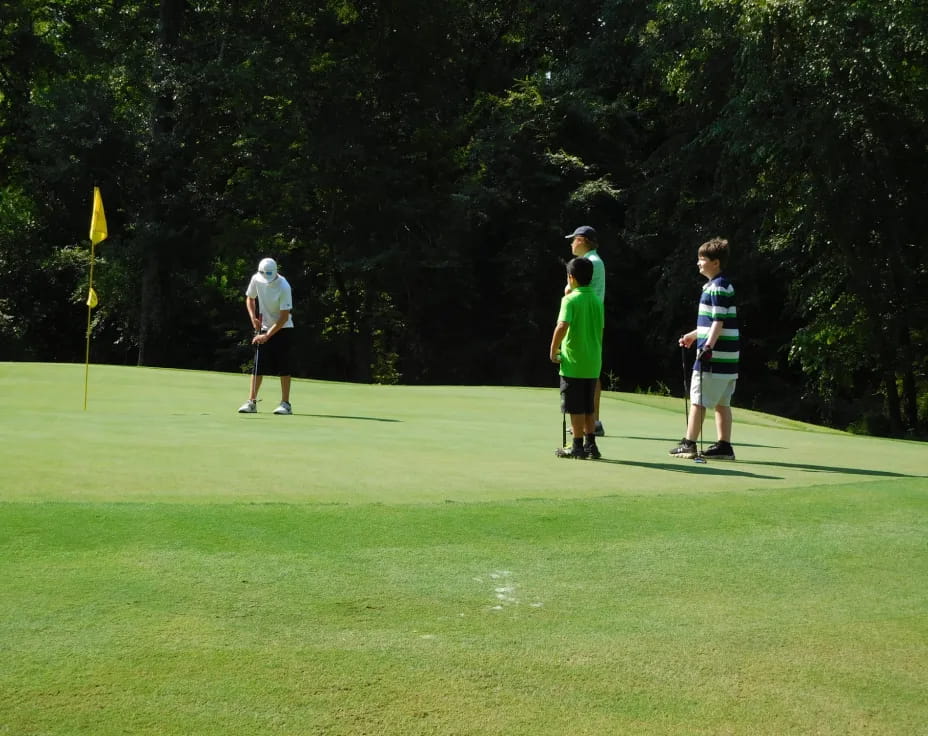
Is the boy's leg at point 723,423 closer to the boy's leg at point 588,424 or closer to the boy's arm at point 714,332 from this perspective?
the boy's arm at point 714,332

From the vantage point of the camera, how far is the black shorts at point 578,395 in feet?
30.8

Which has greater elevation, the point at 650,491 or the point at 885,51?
the point at 885,51

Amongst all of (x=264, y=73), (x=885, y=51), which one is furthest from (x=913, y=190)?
(x=264, y=73)

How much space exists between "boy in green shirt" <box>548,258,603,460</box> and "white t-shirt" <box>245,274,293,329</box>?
5.26 m

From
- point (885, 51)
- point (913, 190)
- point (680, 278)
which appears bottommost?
point (680, 278)

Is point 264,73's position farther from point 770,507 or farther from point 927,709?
point 927,709

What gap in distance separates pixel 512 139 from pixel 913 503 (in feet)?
96.4

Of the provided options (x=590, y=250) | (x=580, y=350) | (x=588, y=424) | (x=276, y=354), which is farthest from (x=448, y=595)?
(x=276, y=354)

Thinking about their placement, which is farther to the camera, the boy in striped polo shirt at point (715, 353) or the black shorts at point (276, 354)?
the black shorts at point (276, 354)

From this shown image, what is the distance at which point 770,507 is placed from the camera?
22.4 feet

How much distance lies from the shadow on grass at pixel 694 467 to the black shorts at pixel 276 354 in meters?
5.62

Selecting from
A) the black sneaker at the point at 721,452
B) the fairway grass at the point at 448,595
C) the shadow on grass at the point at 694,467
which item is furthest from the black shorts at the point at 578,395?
the black sneaker at the point at 721,452

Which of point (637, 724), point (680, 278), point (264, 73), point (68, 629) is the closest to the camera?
point (637, 724)

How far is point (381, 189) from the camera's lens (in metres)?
36.5
